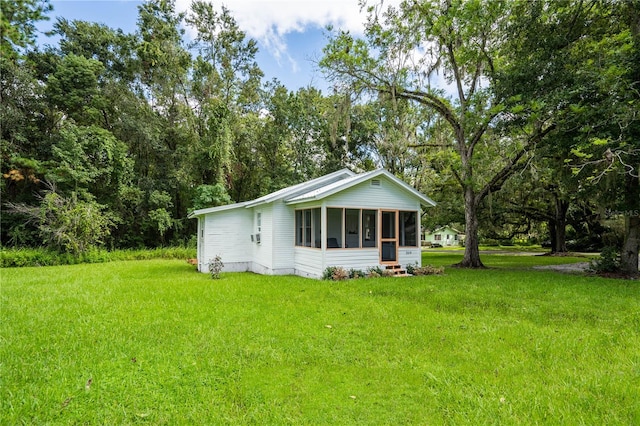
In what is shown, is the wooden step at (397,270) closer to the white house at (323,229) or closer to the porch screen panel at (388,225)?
the white house at (323,229)

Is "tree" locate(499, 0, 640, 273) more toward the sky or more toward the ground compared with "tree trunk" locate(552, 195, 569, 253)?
more toward the sky

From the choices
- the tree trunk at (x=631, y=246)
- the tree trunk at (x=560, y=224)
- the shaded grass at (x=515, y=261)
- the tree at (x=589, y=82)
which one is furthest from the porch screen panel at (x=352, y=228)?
the tree trunk at (x=560, y=224)

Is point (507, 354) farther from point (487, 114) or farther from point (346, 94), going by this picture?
point (346, 94)

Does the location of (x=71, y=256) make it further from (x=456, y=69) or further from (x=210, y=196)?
(x=456, y=69)

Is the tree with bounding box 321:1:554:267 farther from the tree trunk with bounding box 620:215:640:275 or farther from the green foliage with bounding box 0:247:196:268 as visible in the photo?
the green foliage with bounding box 0:247:196:268

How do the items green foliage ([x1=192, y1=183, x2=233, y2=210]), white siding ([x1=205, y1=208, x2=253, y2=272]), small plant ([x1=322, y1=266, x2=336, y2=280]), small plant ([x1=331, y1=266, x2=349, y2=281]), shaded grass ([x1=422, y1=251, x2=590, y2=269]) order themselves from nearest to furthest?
1. small plant ([x1=331, y1=266, x2=349, y2=281])
2. small plant ([x1=322, y1=266, x2=336, y2=280])
3. white siding ([x1=205, y1=208, x2=253, y2=272])
4. shaded grass ([x1=422, y1=251, x2=590, y2=269])
5. green foliage ([x1=192, y1=183, x2=233, y2=210])

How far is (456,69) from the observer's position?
528 inches

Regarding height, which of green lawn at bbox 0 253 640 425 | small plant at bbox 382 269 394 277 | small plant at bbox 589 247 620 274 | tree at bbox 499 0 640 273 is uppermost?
tree at bbox 499 0 640 273

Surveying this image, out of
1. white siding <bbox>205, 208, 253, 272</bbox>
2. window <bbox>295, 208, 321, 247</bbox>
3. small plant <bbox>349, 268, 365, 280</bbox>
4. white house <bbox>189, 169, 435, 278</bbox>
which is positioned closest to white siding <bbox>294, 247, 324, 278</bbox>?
white house <bbox>189, 169, 435, 278</bbox>

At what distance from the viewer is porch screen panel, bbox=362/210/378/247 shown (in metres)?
11.6

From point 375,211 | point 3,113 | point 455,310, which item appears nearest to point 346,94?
point 375,211

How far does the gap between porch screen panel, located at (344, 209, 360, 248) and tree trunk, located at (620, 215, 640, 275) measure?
8.89 m

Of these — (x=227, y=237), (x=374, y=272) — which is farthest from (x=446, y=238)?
(x=227, y=237)

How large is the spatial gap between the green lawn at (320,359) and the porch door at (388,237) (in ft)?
13.0
